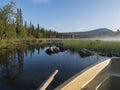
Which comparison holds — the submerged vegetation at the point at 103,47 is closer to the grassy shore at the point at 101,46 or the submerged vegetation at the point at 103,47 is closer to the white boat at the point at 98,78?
the grassy shore at the point at 101,46

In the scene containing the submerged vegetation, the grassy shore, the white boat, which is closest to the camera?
the white boat

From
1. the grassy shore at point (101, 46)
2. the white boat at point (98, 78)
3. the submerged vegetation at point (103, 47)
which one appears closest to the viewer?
the white boat at point (98, 78)

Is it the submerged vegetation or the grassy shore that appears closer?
the submerged vegetation

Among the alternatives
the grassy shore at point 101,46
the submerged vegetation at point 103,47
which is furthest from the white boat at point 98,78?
the grassy shore at point 101,46

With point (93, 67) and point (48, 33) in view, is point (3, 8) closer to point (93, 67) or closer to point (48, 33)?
point (93, 67)

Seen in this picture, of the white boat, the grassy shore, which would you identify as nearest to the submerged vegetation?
the grassy shore

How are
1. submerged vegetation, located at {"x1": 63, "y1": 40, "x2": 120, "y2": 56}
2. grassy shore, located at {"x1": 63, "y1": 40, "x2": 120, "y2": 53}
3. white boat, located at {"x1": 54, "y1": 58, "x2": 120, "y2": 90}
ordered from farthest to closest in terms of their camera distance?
grassy shore, located at {"x1": 63, "y1": 40, "x2": 120, "y2": 53} → submerged vegetation, located at {"x1": 63, "y1": 40, "x2": 120, "y2": 56} → white boat, located at {"x1": 54, "y1": 58, "x2": 120, "y2": 90}

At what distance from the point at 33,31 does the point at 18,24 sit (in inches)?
802

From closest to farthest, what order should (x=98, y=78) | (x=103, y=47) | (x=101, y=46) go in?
(x=98, y=78), (x=103, y=47), (x=101, y=46)

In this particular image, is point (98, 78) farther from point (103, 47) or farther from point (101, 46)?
point (101, 46)

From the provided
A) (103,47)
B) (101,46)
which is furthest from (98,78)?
(101,46)

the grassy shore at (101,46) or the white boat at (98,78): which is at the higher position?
the white boat at (98,78)

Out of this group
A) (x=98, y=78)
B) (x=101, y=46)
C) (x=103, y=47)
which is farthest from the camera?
(x=101, y=46)

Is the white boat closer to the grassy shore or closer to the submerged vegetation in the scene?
the submerged vegetation
